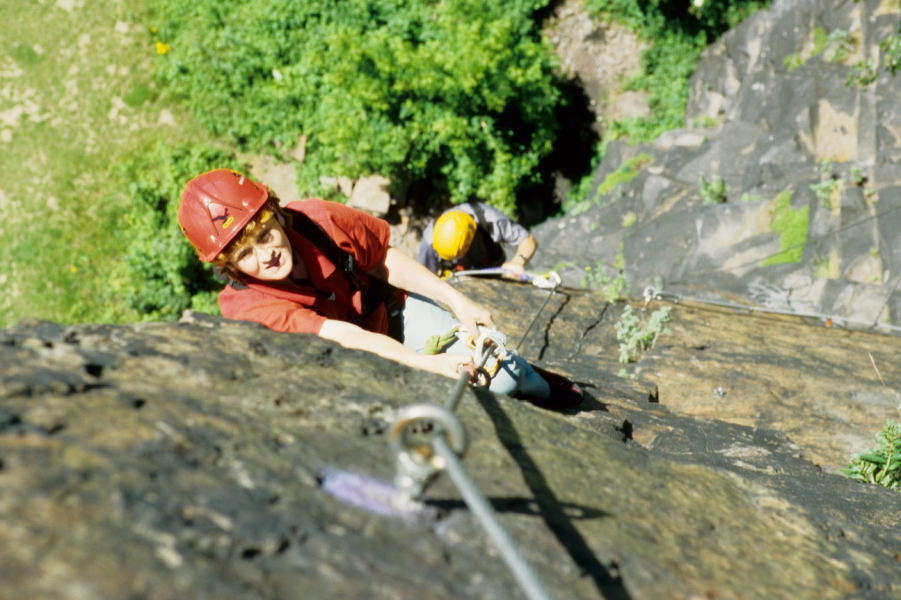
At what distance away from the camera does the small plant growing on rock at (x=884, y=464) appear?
3.46 meters

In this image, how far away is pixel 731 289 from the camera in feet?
27.0

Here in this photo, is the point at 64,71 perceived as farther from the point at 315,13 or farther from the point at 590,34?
the point at 590,34

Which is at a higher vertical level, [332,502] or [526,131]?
[526,131]

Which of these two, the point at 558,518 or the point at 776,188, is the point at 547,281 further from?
the point at 776,188

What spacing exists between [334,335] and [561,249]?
27.1 ft

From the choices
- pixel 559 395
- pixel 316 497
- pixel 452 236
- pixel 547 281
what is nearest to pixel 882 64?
pixel 547 281

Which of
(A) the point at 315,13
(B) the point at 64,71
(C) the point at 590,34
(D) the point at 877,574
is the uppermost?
(C) the point at 590,34

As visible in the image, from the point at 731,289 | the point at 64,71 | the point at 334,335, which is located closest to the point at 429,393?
the point at 334,335

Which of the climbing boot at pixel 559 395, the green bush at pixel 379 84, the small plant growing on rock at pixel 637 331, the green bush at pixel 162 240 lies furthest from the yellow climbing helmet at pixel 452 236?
the green bush at pixel 162 240

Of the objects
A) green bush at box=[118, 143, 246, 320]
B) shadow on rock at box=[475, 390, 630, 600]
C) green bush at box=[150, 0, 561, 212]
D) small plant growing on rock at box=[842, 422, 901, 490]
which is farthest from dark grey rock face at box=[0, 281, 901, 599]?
green bush at box=[118, 143, 246, 320]

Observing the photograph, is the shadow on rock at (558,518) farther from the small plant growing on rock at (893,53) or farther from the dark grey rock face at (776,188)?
the small plant growing on rock at (893,53)

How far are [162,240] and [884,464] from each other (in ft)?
34.5

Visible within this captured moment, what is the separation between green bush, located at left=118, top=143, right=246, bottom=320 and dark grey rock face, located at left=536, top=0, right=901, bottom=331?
5.75 m

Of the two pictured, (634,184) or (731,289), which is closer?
(731,289)
